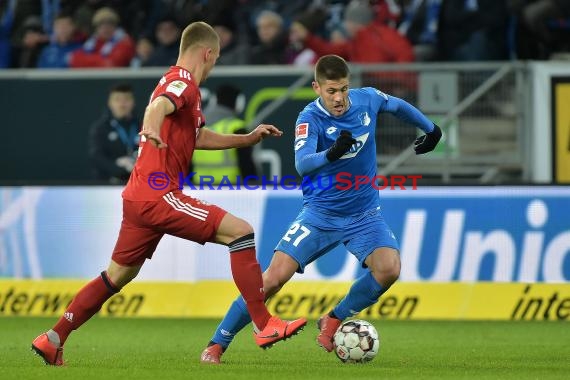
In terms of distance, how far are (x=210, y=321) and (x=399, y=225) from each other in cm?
225

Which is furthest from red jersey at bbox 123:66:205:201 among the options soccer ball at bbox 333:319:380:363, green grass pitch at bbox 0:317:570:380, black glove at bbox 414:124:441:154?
black glove at bbox 414:124:441:154

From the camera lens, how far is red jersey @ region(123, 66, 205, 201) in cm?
926

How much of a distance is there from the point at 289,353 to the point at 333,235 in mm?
1210

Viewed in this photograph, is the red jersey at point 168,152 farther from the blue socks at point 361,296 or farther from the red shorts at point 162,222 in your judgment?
the blue socks at point 361,296

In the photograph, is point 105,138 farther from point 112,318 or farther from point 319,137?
point 319,137

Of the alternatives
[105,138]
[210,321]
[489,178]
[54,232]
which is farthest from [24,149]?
[489,178]

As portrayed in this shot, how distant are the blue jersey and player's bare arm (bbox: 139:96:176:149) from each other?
56.2 inches

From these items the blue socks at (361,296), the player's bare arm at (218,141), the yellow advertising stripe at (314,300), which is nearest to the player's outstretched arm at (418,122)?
the blue socks at (361,296)

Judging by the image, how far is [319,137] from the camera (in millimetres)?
10273

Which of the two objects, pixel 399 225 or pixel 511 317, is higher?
pixel 399 225

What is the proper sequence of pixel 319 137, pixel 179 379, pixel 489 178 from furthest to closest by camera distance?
pixel 489 178
pixel 319 137
pixel 179 379

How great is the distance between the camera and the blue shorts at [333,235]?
1027 cm

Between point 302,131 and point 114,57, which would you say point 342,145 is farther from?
point 114,57

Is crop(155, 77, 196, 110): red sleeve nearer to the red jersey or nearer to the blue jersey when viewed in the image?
the red jersey
